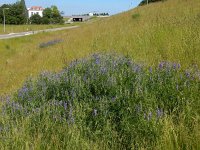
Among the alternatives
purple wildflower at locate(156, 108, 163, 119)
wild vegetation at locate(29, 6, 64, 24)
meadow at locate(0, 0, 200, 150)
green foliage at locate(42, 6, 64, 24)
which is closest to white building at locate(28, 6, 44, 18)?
wild vegetation at locate(29, 6, 64, 24)

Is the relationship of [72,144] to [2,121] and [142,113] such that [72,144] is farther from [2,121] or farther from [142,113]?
[2,121]

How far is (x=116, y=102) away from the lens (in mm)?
3648

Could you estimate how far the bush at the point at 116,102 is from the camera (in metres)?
3.33

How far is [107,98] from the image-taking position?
3891mm

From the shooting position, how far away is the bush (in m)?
3.33

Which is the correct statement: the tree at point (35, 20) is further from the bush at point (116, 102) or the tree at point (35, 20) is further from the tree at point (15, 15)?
the bush at point (116, 102)

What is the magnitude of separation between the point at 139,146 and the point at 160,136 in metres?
0.24

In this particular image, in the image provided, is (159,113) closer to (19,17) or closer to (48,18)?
(19,17)

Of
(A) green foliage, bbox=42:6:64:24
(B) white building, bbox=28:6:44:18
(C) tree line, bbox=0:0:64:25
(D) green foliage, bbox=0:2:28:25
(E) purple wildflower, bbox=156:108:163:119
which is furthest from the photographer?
(B) white building, bbox=28:6:44:18

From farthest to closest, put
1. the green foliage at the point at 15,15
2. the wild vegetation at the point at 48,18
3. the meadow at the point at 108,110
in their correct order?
the wild vegetation at the point at 48,18
the green foliage at the point at 15,15
the meadow at the point at 108,110

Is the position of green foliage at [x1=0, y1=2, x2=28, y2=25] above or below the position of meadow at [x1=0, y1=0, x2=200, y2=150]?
above

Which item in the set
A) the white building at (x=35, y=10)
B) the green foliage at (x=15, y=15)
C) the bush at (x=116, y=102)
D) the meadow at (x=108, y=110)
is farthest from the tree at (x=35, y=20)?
the bush at (x=116, y=102)

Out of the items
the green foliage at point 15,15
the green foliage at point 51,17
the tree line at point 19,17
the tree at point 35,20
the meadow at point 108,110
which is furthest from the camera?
the green foliage at point 51,17

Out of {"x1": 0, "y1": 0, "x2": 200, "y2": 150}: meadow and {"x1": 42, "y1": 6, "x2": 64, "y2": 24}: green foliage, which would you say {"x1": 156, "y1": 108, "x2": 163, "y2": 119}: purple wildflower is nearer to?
{"x1": 0, "y1": 0, "x2": 200, "y2": 150}: meadow
